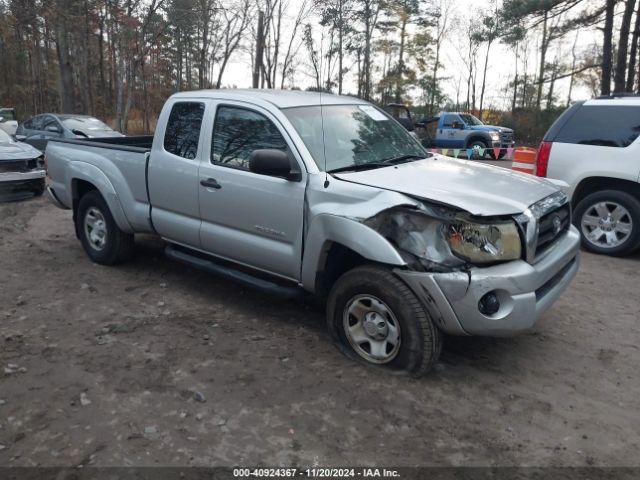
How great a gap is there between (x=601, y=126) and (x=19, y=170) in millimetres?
9456

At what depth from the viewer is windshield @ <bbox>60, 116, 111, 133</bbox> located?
13.7m

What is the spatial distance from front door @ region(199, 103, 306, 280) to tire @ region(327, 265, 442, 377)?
507 mm

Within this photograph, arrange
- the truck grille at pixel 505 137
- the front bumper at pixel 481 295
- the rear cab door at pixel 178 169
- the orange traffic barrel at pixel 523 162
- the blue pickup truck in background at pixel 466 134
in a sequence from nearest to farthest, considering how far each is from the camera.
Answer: the front bumper at pixel 481 295, the rear cab door at pixel 178 169, the orange traffic barrel at pixel 523 162, the blue pickup truck in background at pixel 466 134, the truck grille at pixel 505 137

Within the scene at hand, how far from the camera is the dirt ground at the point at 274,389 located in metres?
2.87

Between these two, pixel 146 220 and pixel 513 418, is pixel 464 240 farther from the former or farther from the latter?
pixel 146 220

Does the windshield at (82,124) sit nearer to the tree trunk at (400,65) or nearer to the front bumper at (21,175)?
the front bumper at (21,175)

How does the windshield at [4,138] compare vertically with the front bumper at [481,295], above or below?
above

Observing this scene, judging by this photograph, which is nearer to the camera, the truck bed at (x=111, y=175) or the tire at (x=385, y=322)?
the tire at (x=385, y=322)

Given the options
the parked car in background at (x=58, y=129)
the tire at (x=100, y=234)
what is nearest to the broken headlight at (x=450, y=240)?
the tire at (x=100, y=234)

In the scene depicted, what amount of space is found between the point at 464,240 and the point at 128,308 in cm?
310

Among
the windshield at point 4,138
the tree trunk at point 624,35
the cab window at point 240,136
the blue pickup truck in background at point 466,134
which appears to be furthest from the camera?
the blue pickup truck in background at point 466,134

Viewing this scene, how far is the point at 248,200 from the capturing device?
4.23m

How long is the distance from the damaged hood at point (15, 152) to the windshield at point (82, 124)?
381 centimetres

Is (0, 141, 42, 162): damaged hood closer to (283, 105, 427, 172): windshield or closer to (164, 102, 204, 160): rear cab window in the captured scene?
(164, 102, 204, 160): rear cab window
